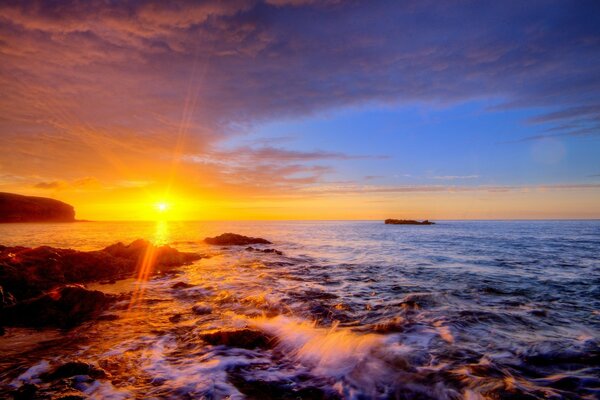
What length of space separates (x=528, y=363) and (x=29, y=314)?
1268cm

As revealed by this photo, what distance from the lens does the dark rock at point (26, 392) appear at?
15.0ft

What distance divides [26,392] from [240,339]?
12.8 ft

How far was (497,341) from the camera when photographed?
24.8ft

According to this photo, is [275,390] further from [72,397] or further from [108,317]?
[108,317]

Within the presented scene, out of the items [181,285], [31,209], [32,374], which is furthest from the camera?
A: [31,209]

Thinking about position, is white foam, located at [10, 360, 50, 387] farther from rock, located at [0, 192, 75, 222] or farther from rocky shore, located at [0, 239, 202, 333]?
rock, located at [0, 192, 75, 222]

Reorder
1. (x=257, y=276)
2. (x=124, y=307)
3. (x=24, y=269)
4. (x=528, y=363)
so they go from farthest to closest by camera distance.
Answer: (x=257, y=276)
(x=24, y=269)
(x=124, y=307)
(x=528, y=363)

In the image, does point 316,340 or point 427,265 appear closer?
point 316,340

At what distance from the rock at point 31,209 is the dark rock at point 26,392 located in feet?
483

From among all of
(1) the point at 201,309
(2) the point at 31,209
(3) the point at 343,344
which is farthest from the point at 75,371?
(2) the point at 31,209

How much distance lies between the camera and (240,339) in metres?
7.40

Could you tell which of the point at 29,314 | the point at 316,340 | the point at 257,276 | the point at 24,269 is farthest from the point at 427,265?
the point at 24,269

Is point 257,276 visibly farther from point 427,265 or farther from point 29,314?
point 427,265

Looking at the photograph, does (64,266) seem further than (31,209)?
No
